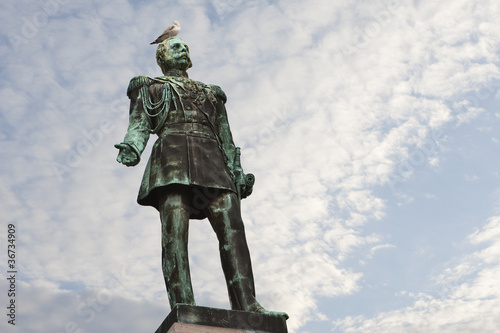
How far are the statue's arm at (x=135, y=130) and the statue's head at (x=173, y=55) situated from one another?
442 mm

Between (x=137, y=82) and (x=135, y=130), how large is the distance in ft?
2.59

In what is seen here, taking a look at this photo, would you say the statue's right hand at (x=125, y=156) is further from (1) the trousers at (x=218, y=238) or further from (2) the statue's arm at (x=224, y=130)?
(2) the statue's arm at (x=224, y=130)

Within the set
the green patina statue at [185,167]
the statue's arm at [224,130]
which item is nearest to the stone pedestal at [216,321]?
the green patina statue at [185,167]

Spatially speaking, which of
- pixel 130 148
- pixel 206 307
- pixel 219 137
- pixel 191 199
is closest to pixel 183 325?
pixel 206 307

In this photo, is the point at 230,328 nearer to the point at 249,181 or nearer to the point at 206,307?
the point at 206,307

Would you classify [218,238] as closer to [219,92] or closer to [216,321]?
[216,321]

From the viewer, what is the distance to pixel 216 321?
7.94 m

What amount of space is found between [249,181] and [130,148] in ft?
5.43

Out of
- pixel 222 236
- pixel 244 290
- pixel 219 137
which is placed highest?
pixel 219 137

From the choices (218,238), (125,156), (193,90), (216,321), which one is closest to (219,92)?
(193,90)

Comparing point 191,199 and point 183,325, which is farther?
point 191,199

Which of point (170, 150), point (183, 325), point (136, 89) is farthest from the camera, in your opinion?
point (136, 89)

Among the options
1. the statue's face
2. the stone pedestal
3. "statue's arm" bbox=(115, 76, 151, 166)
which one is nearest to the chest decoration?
the statue's face

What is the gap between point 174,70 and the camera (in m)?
10.1
